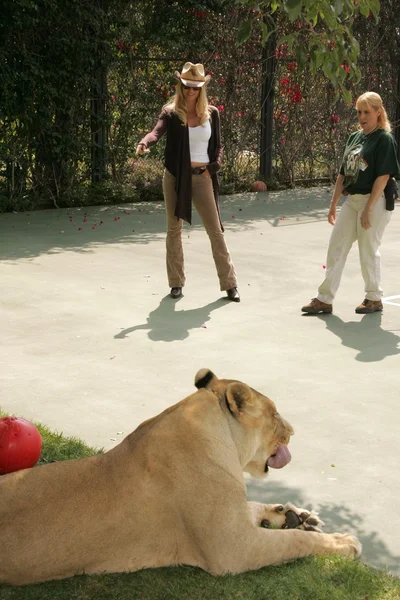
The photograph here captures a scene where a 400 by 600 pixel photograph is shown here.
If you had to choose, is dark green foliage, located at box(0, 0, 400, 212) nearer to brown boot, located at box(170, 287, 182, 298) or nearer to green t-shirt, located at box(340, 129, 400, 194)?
green t-shirt, located at box(340, 129, 400, 194)

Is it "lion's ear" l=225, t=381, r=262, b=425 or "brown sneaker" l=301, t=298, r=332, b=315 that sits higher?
"lion's ear" l=225, t=381, r=262, b=425

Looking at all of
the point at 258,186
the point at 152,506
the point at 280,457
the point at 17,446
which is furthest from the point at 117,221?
the point at 152,506

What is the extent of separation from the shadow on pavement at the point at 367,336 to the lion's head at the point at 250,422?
10.1 ft

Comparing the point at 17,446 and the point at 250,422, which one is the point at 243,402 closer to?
the point at 250,422

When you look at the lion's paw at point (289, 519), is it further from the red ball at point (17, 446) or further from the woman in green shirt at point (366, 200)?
the woman in green shirt at point (366, 200)

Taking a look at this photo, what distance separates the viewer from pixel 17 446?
4699 mm

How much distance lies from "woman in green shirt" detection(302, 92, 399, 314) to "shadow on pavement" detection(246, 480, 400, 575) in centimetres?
369

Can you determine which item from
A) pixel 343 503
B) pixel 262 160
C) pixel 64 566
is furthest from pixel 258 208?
pixel 64 566

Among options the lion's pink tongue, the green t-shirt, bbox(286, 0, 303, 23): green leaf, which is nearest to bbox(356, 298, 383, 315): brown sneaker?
the green t-shirt

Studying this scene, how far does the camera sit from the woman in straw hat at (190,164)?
8.59m

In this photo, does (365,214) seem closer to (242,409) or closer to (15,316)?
(15,316)

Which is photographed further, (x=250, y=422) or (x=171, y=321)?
(x=171, y=321)

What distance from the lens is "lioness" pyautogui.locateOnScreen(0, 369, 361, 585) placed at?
363cm

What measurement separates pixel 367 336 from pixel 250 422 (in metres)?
3.92
